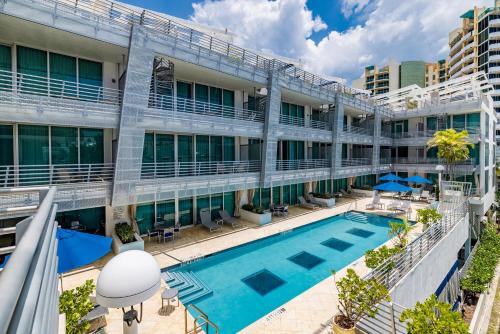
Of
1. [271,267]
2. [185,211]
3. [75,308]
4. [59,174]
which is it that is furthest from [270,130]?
[75,308]

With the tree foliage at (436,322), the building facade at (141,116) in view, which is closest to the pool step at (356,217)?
the building facade at (141,116)

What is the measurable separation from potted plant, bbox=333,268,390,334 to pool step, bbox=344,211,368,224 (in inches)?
505

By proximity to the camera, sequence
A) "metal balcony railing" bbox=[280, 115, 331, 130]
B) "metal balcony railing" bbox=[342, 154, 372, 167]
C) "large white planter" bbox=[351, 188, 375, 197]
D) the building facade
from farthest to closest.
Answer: "metal balcony railing" bbox=[342, 154, 372, 167]
"large white planter" bbox=[351, 188, 375, 197]
"metal balcony railing" bbox=[280, 115, 331, 130]
the building facade

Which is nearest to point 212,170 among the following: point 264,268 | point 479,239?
point 264,268

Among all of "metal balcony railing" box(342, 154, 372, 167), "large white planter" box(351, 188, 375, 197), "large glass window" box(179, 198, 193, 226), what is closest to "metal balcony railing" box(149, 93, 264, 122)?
"large glass window" box(179, 198, 193, 226)

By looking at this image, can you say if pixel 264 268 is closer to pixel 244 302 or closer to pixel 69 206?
pixel 244 302

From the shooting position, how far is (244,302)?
959cm

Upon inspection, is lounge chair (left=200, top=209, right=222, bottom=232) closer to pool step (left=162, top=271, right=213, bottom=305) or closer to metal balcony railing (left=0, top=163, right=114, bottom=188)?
pool step (left=162, top=271, right=213, bottom=305)

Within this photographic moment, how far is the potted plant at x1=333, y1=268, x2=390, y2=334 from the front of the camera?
23.6 ft

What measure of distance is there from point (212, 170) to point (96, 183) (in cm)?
Answer: 789

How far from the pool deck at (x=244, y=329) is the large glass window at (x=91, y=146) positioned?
533 centimetres

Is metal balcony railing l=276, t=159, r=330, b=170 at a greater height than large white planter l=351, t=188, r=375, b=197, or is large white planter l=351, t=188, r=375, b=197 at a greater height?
metal balcony railing l=276, t=159, r=330, b=170

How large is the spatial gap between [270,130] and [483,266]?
58.6ft

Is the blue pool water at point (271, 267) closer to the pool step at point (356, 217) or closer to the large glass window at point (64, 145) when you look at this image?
the pool step at point (356, 217)
